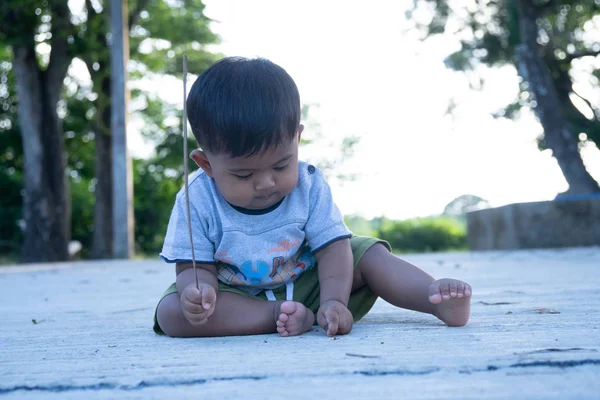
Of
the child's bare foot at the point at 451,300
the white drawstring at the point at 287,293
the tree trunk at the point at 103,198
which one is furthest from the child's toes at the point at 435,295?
the tree trunk at the point at 103,198

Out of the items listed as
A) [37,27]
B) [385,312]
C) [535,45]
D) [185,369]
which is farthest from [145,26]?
[185,369]

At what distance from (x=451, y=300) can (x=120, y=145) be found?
23.9ft

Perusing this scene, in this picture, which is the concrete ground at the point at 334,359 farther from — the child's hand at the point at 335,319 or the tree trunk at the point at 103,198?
the tree trunk at the point at 103,198

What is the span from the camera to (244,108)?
1.76 metres

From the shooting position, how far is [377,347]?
1.53 m

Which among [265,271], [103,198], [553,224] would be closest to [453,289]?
[265,271]

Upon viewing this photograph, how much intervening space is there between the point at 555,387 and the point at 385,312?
1.32 metres

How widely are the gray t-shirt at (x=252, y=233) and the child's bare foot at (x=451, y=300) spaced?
329mm

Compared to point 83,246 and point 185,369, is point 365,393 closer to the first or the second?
point 185,369

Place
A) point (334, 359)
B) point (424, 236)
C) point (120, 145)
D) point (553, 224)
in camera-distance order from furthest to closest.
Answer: point (424, 236) < point (120, 145) < point (553, 224) < point (334, 359)

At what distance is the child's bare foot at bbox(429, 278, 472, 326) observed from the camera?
1.80 meters

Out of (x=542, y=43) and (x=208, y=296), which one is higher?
(x=542, y=43)

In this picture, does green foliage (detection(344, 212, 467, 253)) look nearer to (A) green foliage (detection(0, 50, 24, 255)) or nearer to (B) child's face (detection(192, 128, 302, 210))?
(A) green foliage (detection(0, 50, 24, 255))

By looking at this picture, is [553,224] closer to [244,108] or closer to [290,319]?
[290,319]
